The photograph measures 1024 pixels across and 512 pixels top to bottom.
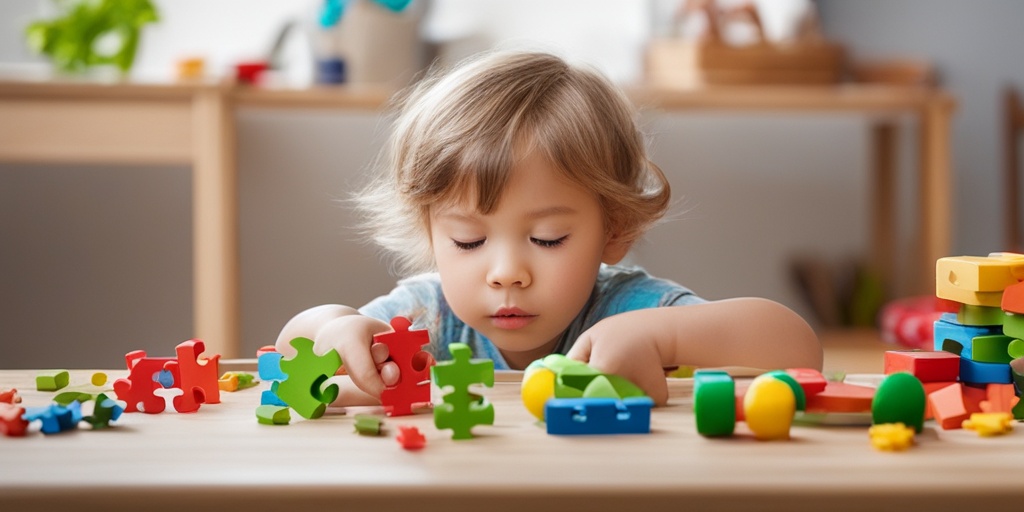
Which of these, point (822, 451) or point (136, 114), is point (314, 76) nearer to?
point (136, 114)

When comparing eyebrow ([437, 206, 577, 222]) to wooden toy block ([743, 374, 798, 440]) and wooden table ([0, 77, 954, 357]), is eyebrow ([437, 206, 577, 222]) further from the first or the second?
wooden table ([0, 77, 954, 357])

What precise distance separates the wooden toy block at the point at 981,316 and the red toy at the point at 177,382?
0.42 meters

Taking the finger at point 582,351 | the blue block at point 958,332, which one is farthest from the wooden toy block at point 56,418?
the blue block at point 958,332

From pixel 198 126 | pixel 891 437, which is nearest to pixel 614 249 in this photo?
pixel 891 437

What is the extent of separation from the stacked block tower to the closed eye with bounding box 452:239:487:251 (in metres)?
0.35

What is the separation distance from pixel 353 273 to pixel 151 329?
1.70 feet

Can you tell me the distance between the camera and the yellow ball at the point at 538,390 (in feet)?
1.74

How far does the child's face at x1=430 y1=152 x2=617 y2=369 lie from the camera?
0.81 m

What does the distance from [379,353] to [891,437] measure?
0.29 m

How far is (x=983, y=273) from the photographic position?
0.58 meters

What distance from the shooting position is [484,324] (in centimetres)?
86

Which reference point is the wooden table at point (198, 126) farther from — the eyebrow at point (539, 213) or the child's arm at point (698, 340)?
the child's arm at point (698, 340)

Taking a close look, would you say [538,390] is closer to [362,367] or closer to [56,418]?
[362,367]

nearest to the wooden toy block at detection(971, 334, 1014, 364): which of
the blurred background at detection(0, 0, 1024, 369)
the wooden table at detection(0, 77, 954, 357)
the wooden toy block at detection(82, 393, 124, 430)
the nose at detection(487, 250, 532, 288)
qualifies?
the nose at detection(487, 250, 532, 288)
